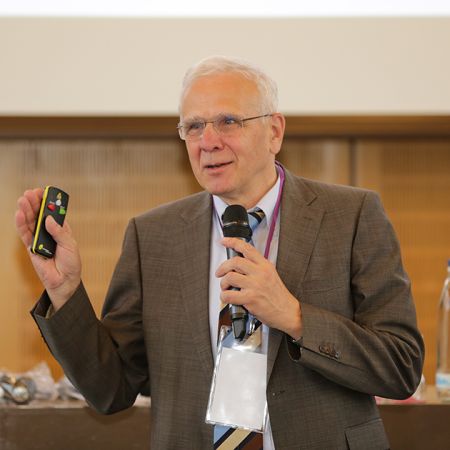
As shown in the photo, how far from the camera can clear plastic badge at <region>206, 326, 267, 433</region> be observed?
5.92ft

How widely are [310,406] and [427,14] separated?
1.65m

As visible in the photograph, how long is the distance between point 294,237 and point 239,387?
0.37 metres

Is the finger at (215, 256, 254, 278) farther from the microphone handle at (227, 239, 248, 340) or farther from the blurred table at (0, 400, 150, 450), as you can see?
the blurred table at (0, 400, 150, 450)

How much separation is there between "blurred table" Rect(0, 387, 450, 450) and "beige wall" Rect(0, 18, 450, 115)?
Result: 1053 mm

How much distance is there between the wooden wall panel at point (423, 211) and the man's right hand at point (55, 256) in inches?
70.4

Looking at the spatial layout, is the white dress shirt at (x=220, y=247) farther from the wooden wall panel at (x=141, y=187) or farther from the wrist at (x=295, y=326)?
the wooden wall panel at (x=141, y=187)

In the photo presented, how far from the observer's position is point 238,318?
5.69 ft

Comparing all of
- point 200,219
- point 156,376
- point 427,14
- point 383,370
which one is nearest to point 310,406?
point 383,370

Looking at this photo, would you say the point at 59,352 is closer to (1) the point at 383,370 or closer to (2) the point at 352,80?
(1) the point at 383,370

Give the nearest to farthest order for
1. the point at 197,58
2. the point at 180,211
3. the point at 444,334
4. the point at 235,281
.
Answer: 1. the point at 235,281
2. the point at 180,211
3. the point at 197,58
4. the point at 444,334

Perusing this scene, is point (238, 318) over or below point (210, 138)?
below

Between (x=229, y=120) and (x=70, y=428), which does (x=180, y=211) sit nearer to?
(x=229, y=120)

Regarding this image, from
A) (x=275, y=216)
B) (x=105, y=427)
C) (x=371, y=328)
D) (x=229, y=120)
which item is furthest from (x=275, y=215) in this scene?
(x=105, y=427)

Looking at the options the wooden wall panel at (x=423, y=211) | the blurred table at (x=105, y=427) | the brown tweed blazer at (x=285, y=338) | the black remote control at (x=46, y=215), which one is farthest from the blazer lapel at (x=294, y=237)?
the wooden wall panel at (x=423, y=211)
